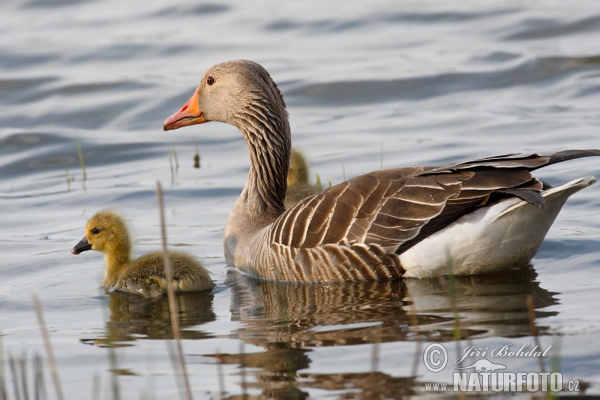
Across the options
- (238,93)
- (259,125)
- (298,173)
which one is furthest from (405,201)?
(298,173)

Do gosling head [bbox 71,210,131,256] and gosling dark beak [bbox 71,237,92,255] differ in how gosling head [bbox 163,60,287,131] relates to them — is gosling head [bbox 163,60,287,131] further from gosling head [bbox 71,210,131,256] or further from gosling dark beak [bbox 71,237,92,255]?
gosling dark beak [bbox 71,237,92,255]

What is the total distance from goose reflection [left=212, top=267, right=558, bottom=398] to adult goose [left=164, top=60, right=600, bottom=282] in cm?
17

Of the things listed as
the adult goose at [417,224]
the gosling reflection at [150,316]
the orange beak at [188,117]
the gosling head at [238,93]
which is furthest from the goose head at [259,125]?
the gosling reflection at [150,316]

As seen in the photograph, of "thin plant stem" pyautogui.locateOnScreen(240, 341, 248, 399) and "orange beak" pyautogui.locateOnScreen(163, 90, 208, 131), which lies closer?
"thin plant stem" pyautogui.locateOnScreen(240, 341, 248, 399)

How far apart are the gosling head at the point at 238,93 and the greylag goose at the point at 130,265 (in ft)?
5.62

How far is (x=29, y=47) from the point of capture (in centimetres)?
2120

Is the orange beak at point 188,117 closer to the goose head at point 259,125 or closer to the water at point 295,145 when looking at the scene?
the goose head at point 259,125

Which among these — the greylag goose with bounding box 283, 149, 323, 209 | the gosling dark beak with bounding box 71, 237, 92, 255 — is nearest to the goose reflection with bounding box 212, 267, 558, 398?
the gosling dark beak with bounding box 71, 237, 92, 255

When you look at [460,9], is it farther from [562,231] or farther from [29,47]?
[562,231]

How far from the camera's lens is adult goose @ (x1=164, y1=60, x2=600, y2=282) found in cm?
786

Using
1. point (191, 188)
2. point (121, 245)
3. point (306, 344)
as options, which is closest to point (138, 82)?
point (191, 188)

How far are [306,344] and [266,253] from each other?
237cm

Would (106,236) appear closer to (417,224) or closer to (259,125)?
(259,125)

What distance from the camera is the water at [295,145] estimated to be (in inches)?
253
